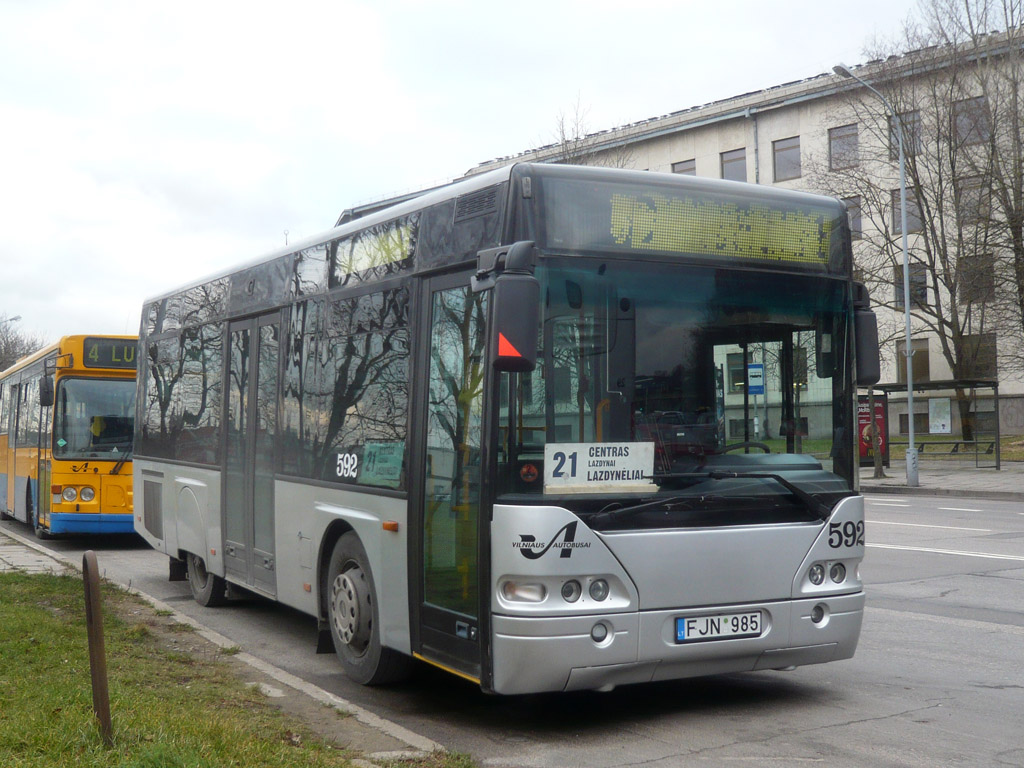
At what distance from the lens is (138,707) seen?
19.3 feet

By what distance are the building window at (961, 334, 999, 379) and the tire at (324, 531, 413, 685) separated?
1413 inches

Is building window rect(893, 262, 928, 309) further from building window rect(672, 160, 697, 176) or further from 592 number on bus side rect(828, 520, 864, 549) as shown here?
592 number on bus side rect(828, 520, 864, 549)

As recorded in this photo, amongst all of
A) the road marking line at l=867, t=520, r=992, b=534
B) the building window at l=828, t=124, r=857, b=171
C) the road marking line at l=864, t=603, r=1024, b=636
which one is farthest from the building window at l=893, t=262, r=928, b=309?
the road marking line at l=864, t=603, r=1024, b=636

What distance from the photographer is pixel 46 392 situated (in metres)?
17.1

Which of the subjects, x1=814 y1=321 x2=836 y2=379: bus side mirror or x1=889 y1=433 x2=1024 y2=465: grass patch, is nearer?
x1=814 y1=321 x2=836 y2=379: bus side mirror

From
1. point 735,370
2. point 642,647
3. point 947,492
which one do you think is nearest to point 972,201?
point 947,492

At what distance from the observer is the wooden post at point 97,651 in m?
5.07

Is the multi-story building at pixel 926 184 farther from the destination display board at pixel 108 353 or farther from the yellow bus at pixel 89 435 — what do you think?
the yellow bus at pixel 89 435

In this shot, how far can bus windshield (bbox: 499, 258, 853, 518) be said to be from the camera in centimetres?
585

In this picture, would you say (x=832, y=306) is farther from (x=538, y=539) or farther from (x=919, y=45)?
(x=919, y=45)

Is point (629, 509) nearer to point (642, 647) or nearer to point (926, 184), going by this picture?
point (642, 647)

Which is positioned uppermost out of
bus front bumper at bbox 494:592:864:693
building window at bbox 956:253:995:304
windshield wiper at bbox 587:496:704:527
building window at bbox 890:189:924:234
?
building window at bbox 890:189:924:234

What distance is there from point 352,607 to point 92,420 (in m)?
10.9

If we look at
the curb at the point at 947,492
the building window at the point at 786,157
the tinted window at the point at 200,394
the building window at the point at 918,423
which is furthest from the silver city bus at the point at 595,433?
the building window at the point at 786,157
